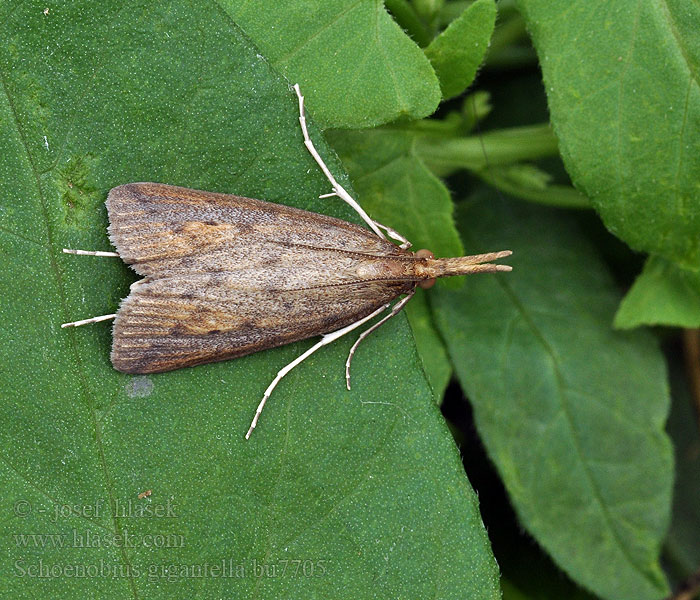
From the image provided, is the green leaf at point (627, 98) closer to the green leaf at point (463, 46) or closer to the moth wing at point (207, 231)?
the green leaf at point (463, 46)

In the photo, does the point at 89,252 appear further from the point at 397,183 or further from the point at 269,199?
the point at 397,183

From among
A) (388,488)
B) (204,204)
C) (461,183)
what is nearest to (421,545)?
(388,488)

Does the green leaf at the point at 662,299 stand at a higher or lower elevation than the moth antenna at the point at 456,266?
lower

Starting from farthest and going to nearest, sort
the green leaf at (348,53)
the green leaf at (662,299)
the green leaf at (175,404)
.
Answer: the green leaf at (662,299)
the green leaf at (348,53)
the green leaf at (175,404)

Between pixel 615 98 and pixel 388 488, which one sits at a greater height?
pixel 615 98

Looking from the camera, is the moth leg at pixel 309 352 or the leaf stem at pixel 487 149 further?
the leaf stem at pixel 487 149

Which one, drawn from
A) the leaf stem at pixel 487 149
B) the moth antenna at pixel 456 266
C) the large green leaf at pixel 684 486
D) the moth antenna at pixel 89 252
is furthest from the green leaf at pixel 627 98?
the large green leaf at pixel 684 486

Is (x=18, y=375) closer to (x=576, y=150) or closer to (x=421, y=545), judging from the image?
(x=421, y=545)

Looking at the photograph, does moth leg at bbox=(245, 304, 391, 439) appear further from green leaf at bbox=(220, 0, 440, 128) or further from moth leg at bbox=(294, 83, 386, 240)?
green leaf at bbox=(220, 0, 440, 128)
